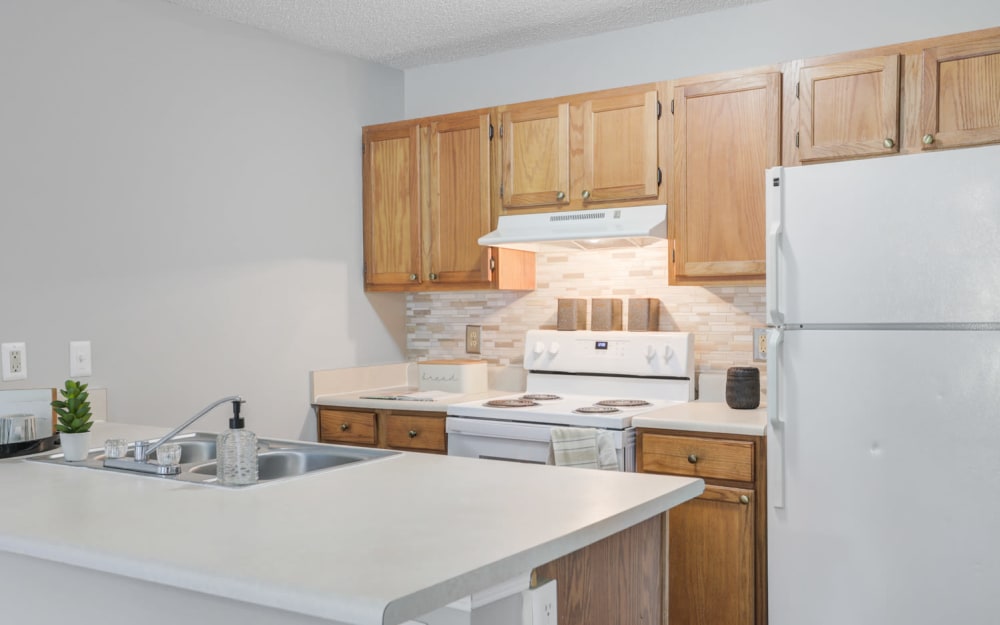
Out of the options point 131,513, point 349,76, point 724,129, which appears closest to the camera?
point 131,513

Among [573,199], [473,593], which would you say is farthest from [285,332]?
[473,593]

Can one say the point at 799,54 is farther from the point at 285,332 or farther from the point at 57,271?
the point at 57,271

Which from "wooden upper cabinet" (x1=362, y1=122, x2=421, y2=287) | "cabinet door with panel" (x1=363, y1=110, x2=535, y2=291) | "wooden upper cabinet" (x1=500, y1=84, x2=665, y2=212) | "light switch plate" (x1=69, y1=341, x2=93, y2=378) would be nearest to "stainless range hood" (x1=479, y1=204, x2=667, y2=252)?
"wooden upper cabinet" (x1=500, y1=84, x2=665, y2=212)

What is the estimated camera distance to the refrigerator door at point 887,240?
2.40 m

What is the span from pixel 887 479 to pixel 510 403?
1.46 m

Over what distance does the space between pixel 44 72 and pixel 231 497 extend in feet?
6.49

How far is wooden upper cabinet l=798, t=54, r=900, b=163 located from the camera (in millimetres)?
2846

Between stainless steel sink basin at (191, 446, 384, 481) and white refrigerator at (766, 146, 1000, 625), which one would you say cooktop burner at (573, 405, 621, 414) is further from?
stainless steel sink basin at (191, 446, 384, 481)

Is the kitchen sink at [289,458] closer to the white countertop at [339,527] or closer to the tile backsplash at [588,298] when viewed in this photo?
the white countertop at [339,527]

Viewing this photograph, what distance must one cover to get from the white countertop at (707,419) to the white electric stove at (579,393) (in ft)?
0.26

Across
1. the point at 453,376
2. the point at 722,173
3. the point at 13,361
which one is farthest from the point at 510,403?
the point at 13,361

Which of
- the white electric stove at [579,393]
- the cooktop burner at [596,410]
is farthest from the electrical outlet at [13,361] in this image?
the cooktop burner at [596,410]

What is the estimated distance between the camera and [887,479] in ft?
8.26

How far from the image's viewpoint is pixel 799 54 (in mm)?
3344
